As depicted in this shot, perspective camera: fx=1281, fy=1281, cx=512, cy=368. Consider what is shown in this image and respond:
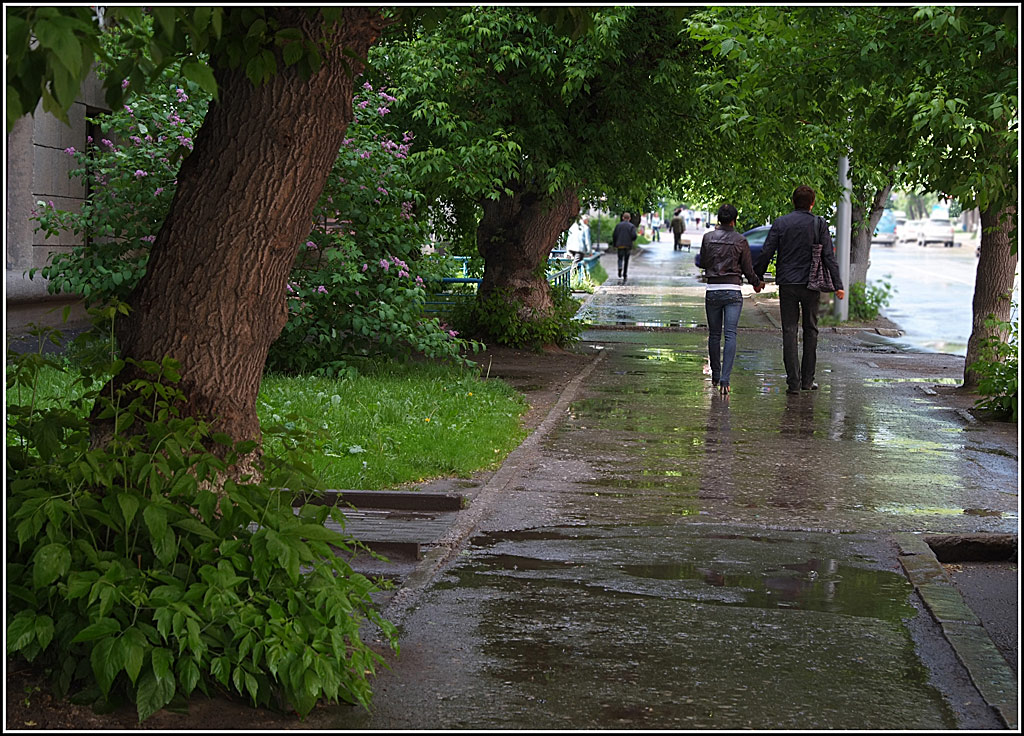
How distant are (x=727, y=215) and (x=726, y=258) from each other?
44 cm

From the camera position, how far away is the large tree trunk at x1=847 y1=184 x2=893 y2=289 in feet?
84.0

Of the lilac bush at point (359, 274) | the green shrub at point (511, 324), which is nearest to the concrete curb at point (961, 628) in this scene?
the lilac bush at point (359, 274)

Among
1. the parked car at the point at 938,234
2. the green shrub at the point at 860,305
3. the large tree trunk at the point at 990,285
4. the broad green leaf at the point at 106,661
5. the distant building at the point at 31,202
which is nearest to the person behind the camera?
the broad green leaf at the point at 106,661

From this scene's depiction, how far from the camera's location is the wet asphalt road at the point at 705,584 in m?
4.56

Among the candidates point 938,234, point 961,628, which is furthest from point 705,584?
point 938,234

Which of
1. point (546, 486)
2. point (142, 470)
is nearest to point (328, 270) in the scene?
point (546, 486)

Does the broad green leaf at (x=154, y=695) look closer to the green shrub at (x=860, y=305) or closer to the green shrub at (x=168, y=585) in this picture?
the green shrub at (x=168, y=585)

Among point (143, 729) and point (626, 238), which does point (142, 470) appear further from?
point (626, 238)

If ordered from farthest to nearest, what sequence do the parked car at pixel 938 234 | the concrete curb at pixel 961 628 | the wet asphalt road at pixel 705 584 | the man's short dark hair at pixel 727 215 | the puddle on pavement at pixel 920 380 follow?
the parked car at pixel 938 234 → the puddle on pavement at pixel 920 380 → the man's short dark hair at pixel 727 215 → the concrete curb at pixel 961 628 → the wet asphalt road at pixel 705 584

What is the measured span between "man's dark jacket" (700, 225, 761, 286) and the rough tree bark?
173 inches

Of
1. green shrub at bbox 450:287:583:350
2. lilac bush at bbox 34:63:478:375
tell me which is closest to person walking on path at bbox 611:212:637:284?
green shrub at bbox 450:287:583:350

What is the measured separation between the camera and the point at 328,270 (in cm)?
1253

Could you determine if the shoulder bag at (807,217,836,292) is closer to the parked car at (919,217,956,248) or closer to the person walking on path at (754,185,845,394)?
the person walking on path at (754,185,845,394)

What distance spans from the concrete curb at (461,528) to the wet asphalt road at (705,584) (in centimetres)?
8
